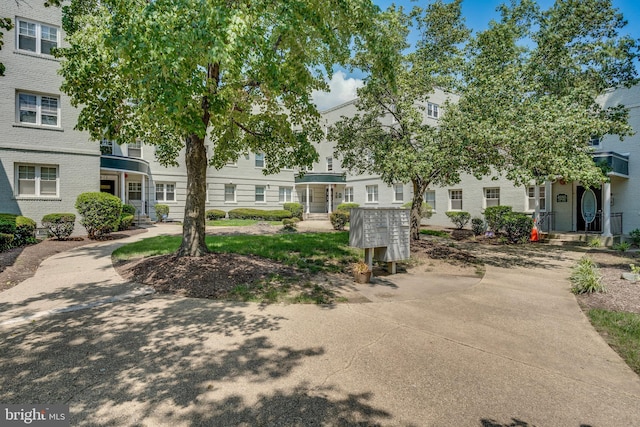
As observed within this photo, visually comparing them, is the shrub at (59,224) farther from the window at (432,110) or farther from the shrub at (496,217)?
the window at (432,110)

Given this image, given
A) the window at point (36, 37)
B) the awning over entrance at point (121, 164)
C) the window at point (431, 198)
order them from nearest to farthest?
the window at point (36, 37) → the awning over entrance at point (121, 164) → the window at point (431, 198)

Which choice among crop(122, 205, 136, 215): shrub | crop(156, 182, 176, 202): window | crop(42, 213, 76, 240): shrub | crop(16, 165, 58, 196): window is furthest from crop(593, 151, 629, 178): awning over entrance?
crop(156, 182, 176, 202): window

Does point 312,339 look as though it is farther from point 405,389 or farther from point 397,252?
point 397,252

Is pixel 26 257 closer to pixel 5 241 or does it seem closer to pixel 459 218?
pixel 5 241

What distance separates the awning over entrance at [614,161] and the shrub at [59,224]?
935 inches

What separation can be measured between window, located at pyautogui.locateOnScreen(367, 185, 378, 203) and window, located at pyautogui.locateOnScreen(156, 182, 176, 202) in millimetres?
16298

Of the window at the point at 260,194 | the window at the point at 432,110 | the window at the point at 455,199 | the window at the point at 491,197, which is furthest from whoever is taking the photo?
the window at the point at 260,194

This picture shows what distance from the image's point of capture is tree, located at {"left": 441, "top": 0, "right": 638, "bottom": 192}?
875 centimetres

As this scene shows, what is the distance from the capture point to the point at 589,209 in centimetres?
1644

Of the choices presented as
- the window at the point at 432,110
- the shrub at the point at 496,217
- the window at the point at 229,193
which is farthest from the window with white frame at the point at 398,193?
the window at the point at 229,193

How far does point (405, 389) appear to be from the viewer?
333 cm

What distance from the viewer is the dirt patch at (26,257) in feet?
25.0

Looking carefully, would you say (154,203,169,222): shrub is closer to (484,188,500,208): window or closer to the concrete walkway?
the concrete walkway

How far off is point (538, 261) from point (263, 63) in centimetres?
1149
